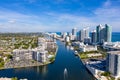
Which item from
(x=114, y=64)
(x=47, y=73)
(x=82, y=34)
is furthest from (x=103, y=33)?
(x=47, y=73)

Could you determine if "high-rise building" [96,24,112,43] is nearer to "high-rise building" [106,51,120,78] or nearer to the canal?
the canal

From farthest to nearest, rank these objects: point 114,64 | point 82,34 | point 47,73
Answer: point 82,34 → point 47,73 → point 114,64

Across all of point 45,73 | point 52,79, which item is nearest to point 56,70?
point 45,73

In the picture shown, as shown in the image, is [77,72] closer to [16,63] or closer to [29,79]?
[29,79]

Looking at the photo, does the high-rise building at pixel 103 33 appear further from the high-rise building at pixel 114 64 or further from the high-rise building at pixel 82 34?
the high-rise building at pixel 114 64

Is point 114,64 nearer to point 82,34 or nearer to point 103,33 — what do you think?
point 103,33

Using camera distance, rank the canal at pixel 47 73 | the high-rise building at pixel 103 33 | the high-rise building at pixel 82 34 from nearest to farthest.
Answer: the canal at pixel 47 73, the high-rise building at pixel 103 33, the high-rise building at pixel 82 34

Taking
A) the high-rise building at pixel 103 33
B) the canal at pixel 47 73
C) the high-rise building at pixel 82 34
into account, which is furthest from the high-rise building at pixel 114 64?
the high-rise building at pixel 82 34

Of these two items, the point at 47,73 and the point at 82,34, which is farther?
the point at 82,34

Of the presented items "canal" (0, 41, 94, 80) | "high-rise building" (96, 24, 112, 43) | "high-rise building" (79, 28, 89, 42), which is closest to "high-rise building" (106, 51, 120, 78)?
"canal" (0, 41, 94, 80)
